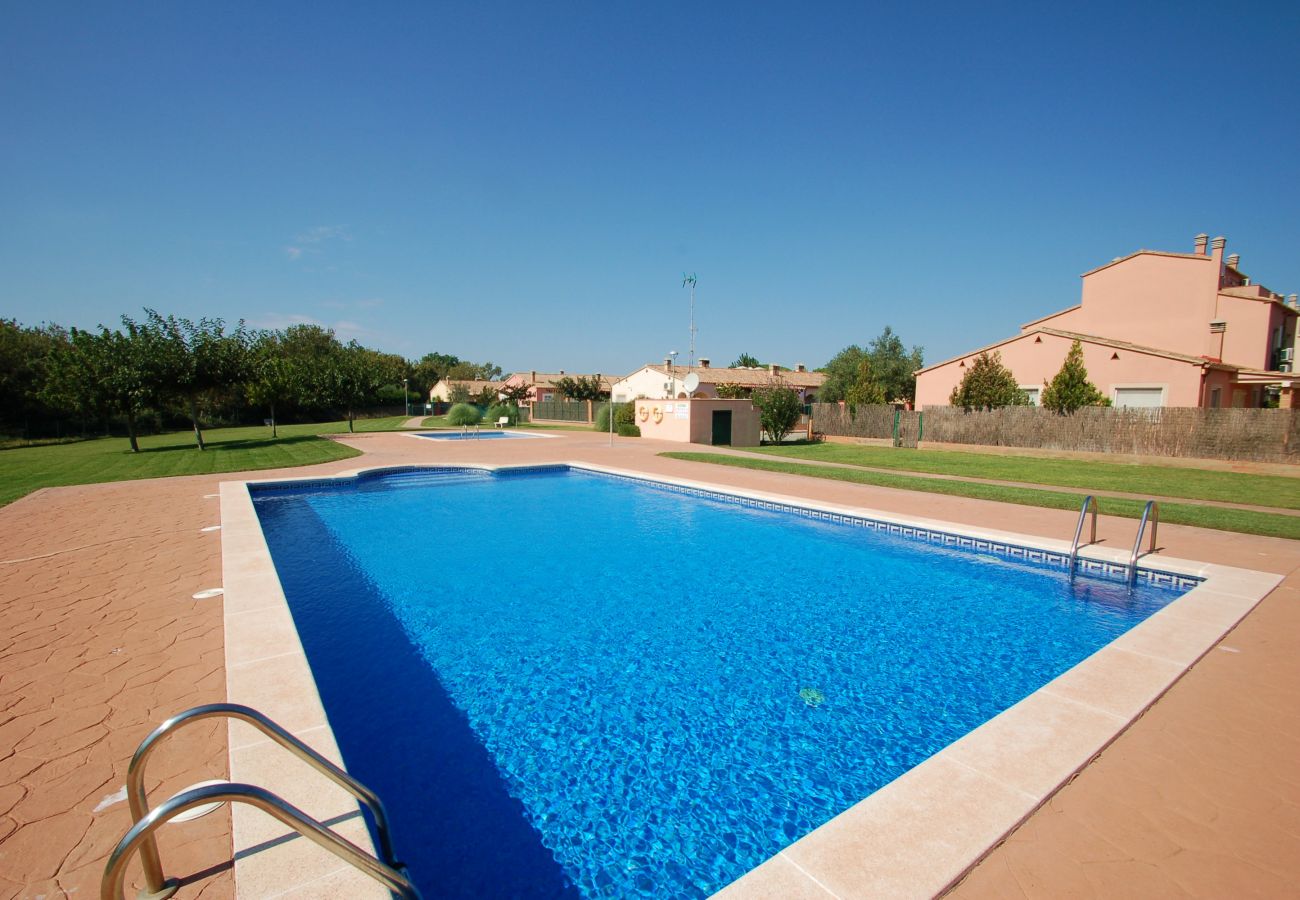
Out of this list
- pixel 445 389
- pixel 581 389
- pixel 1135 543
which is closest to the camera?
pixel 1135 543

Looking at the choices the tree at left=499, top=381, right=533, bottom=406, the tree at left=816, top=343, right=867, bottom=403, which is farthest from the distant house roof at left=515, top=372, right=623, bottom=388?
the tree at left=816, top=343, right=867, bottom=403

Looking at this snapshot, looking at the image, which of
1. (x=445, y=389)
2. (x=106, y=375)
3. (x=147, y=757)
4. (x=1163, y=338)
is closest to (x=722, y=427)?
(x=1163, y=338)

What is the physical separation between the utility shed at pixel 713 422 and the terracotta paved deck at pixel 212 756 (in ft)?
61.8

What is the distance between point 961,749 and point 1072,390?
69.4ft

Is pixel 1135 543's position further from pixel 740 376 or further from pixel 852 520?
pixel 740 376

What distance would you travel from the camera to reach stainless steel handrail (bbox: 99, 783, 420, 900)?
1.58m

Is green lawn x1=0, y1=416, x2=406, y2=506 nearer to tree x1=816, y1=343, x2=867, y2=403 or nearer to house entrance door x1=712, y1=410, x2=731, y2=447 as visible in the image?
house entrance door x1=712, y1=410, x2=731, y2=447

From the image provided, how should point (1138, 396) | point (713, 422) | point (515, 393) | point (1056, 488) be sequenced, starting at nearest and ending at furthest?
1. point (1056, 488)
2. point (1138, 396)
3. point (713, 422)
4. point (515, 393)

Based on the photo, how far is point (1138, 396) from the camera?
20.0 m

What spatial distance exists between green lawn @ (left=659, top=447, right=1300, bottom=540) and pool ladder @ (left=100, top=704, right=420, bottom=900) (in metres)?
11.7

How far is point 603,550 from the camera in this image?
880 cm

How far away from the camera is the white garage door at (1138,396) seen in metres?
19.5

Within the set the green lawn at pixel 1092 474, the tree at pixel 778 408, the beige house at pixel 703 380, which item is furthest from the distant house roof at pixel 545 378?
the green lawn at pixel 1092 474

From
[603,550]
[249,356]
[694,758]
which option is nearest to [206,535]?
[603,550]
